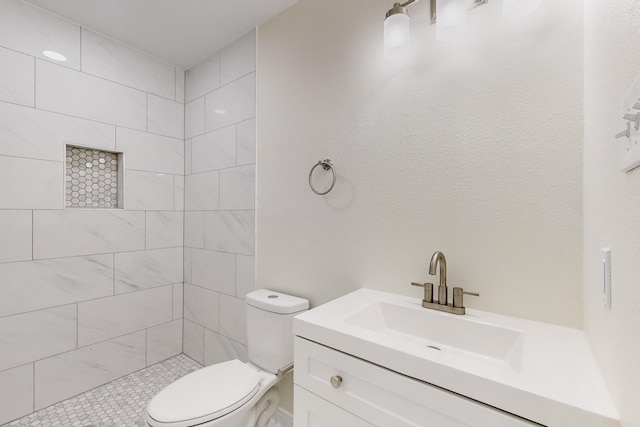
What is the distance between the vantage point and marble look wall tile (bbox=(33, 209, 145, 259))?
1.85 meters

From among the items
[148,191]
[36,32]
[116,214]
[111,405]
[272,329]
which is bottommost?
[111,405]

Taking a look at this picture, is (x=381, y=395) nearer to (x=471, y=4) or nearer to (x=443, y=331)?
(x=443, y=331)

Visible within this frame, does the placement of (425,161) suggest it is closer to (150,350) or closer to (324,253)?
(324,253)

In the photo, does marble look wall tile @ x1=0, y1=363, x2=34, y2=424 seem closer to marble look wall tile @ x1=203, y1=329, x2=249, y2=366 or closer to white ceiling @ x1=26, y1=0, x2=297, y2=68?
marble look wall tile @ x1=203, y1=329, x2=249, y2=366

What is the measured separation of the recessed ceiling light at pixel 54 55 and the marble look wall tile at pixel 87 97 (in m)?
0.05

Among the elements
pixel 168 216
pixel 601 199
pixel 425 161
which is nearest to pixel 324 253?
pixel 425 161

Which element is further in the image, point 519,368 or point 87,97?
point 87,97

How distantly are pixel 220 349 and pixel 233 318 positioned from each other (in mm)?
313

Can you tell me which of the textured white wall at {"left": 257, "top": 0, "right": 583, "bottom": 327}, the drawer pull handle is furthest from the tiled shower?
the drawer pull handle

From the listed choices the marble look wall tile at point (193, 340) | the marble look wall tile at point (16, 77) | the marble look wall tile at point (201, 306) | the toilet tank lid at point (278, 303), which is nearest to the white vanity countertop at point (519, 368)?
the toilet tank lid at point (278, 303)

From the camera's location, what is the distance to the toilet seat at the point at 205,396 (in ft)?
3.80

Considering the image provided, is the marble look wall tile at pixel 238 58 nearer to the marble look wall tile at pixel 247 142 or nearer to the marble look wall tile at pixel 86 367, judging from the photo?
the marble look wall tile at pixel 247 142

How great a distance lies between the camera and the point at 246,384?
1376 millimetres

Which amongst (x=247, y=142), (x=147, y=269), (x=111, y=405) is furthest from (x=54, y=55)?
(x=111, y=405)
